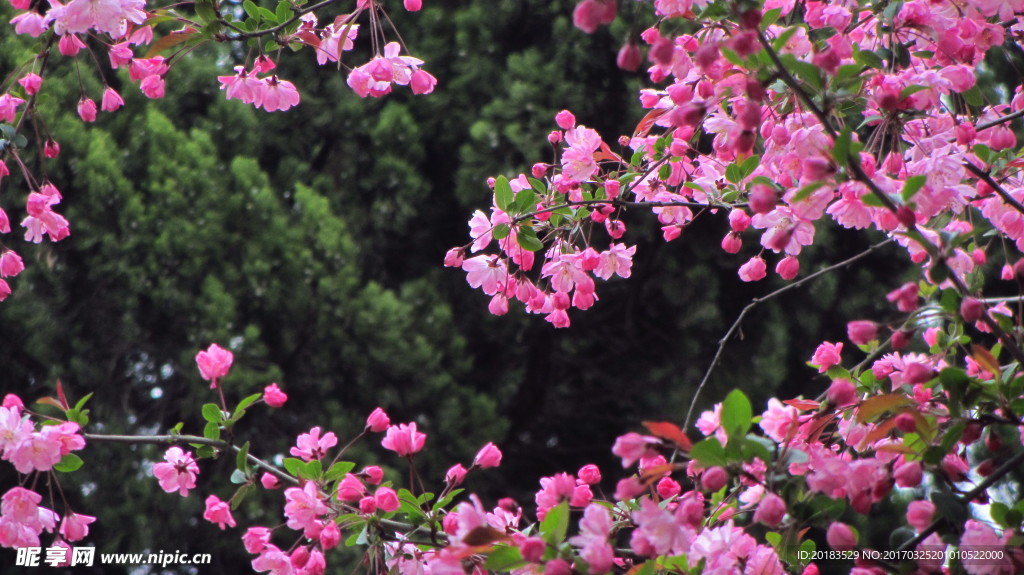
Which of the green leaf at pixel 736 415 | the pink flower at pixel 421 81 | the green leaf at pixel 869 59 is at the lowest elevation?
the green leaf at pixel 736 415

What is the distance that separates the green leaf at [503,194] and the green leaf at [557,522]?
62 centimetres

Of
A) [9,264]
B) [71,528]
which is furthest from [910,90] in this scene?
[9,264]

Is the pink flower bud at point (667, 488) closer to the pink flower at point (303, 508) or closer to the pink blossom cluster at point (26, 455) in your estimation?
the pink flower at point (303, 508)

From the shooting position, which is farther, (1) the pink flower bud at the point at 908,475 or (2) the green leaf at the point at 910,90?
(2) the green leaf at the point at 910,90

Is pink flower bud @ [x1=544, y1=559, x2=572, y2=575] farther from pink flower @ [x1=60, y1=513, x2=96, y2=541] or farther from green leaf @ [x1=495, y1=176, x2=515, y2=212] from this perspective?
pink flower @ [x1=60, y1=513, x2=96, y2=541]

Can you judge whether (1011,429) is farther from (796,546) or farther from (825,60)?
(825,60)

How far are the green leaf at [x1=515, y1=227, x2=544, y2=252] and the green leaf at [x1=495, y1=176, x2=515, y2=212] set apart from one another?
0.14 feet

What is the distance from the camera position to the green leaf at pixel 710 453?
1.06m

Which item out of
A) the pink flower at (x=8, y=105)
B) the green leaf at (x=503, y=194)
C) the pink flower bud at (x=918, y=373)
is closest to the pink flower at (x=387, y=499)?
the green leaf at (x=503, y=194)

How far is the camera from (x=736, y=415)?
42.6 inches

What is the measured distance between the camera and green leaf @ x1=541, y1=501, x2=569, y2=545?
1.10 metres

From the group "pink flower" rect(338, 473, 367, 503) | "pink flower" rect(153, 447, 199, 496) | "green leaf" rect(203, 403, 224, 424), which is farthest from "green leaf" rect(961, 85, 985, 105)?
"pink flower" rect(153, 447, 199, 496)

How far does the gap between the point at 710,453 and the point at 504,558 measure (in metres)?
0.24

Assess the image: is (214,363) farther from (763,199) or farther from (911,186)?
(911,186)
